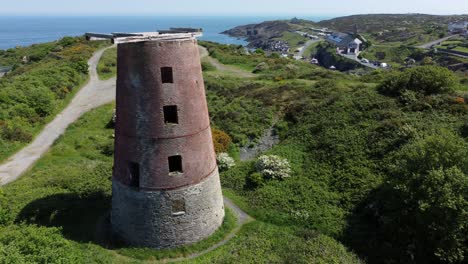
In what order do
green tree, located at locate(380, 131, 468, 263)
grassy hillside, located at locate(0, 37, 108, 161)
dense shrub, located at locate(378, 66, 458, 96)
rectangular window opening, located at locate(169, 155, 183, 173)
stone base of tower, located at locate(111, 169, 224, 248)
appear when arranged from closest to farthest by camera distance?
green tree, located at locate(380, 131, 468, 263)
rectangular window opening, located at locate(169, 155, 183, 173)
stone base of tower, located at locate(111, 169, 224, 248)
dense shrub, located at locate(378, 66, 458, 96)
grassy hillside, located at locate(0, 37, 108, 161)

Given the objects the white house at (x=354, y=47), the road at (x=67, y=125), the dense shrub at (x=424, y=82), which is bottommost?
the road at (x=67, y=125)

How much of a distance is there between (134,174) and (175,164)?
2247 millimetres

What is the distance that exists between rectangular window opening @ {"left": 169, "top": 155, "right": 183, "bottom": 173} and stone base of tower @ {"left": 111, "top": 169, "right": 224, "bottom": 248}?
3.37 feet

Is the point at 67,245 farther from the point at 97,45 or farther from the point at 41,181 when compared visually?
the point at 97,45

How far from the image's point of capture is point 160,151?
1784cm

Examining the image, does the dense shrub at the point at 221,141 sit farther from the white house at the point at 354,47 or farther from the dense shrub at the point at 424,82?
the white house at the point at 354,47

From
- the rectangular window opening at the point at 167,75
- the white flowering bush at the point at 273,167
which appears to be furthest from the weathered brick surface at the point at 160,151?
the white flowering bush at the point at 273,167

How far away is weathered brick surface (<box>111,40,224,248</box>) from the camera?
1697 cm

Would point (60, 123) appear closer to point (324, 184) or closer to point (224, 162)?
point (224, 162)

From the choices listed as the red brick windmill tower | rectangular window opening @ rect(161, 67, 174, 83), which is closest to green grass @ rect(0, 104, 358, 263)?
the red brick windmill tower

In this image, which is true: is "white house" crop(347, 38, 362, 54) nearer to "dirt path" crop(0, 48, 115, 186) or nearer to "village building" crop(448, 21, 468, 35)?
"village building" crop(448, 21, 468, 35)

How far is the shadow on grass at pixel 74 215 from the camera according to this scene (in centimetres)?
2091

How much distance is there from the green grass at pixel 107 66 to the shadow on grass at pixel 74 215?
45.1 m

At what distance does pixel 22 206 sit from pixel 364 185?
77.3 ft
